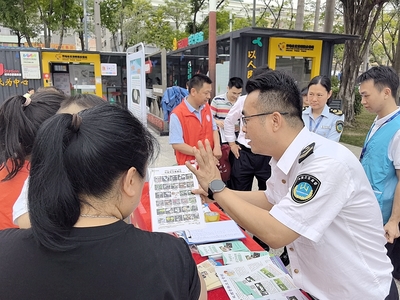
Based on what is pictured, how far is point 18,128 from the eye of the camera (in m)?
1.35

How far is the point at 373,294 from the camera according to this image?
3.69ft

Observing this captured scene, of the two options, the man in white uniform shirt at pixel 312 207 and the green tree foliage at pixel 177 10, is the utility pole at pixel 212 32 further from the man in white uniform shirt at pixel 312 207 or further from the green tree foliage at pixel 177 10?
the green tree foliage at pixel 177 10

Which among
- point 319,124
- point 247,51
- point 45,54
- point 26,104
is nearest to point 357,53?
point 247,51

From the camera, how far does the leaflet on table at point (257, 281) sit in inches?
50.8

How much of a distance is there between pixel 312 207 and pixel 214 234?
83 cm

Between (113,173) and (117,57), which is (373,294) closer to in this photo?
(113,173)

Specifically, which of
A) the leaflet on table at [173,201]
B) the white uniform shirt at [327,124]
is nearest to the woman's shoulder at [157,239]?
the leaflet on table at [173,201]

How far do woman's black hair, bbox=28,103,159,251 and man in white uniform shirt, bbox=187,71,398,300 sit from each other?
1.96 ft

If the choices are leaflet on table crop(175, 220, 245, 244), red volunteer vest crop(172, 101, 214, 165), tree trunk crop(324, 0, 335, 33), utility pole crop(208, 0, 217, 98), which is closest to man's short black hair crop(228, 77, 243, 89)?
red volunteer vest crop(172, 101, 214, 165)

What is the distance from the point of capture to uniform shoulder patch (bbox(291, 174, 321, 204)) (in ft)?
3.42

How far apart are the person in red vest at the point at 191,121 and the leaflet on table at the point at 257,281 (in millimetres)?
1485

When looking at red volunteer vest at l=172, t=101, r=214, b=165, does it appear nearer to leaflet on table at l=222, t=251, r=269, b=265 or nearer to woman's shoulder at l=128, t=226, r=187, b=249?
leaflet on table at l=222, t=251, r=269, b=265

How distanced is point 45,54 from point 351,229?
904 centimetres

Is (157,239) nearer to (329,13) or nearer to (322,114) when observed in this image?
(322,114)
